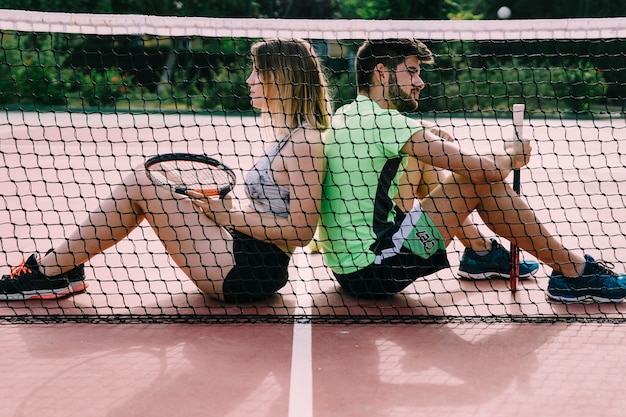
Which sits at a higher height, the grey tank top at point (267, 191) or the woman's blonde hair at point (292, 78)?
the woman's blonde hair at point (292, 78)

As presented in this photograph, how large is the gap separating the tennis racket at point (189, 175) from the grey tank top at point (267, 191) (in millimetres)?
117

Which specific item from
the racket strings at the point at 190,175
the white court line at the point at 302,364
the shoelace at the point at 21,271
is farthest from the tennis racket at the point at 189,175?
the shoelace at the point at 21,271

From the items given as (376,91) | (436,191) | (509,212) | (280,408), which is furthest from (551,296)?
(280,408)

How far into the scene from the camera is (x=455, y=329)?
363cm

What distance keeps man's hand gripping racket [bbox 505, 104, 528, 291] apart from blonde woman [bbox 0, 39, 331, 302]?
83 centimetres

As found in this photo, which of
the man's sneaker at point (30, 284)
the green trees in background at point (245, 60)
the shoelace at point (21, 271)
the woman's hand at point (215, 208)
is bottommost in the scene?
the green trees in background at point (245, 60)

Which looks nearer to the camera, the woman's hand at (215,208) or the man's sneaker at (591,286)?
the woman's hand at (215,208)

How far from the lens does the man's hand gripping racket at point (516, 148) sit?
3568mm

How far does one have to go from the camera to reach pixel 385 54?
143 inches

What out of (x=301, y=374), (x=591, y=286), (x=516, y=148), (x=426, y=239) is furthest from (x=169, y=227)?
(x=591, y=286)

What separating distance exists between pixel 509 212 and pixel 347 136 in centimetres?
80

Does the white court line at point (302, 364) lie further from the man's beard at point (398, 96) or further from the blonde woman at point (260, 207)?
the man's beard at point (398, 96)

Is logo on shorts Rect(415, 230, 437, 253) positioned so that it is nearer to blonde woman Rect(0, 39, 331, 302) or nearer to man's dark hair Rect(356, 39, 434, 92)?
blonde woman Rect(0, 39, 331, 302)

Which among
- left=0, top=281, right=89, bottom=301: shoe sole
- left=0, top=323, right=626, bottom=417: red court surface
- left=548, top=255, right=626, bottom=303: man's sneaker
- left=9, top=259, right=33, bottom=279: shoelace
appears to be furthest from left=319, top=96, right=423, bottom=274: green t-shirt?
left=9, top=259, right=33, bottom=279: shoelace
